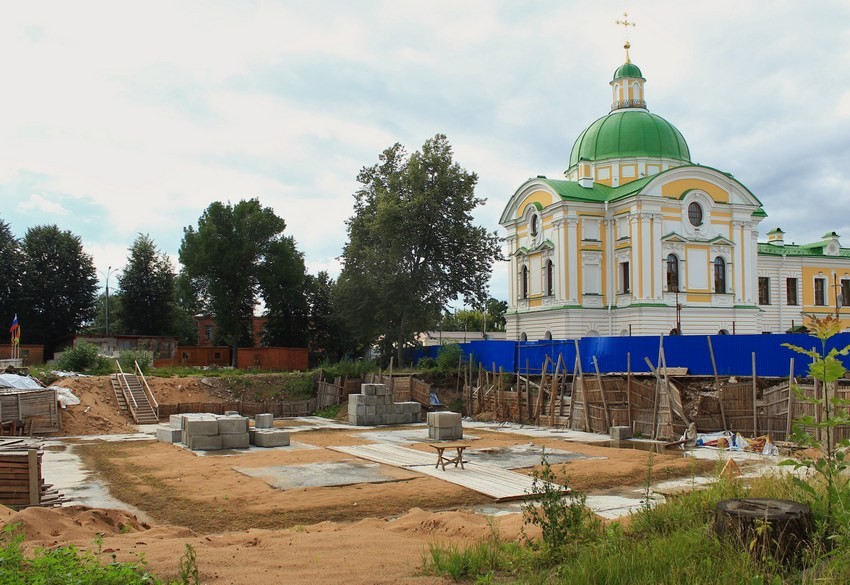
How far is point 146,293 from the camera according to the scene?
2072 inches

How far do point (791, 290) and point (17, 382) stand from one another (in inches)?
1849

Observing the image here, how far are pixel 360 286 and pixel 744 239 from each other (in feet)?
74.1

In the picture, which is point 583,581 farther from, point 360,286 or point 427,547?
point 360,286

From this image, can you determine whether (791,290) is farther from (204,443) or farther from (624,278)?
(204,443)

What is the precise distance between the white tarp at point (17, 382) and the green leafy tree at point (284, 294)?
21.7 metres

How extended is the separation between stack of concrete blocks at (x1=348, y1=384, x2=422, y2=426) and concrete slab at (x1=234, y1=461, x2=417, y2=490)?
11.2 metres

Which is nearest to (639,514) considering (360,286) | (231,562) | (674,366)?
(231,562)

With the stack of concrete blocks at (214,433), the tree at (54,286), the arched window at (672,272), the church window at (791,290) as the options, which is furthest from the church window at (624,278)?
the tree at (54,286)

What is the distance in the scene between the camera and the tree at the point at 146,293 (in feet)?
172

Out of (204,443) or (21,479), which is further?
(204,443)

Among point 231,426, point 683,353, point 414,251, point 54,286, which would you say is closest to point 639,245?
point 414,251

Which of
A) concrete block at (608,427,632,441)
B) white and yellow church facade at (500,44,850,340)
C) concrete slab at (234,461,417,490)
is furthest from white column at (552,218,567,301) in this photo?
concrete slab at (234,461,417,490)

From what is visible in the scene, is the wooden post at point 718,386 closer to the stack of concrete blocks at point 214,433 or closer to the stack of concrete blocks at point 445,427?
the stack of concrete blocks at point 445,427

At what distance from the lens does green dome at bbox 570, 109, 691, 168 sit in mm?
44469
